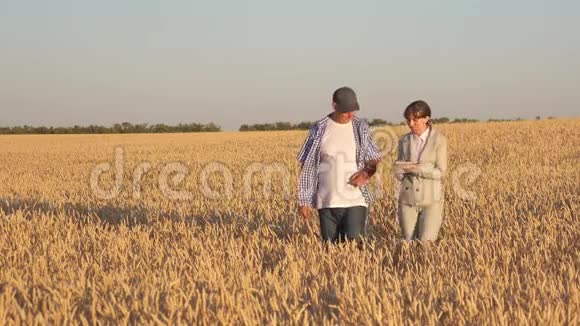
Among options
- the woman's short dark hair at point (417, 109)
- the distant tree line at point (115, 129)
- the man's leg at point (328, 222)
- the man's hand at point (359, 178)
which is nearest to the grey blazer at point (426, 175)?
the woman's short dark hair at point (417, 109)

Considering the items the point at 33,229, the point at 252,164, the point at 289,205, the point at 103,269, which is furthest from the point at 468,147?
the point at 103,269

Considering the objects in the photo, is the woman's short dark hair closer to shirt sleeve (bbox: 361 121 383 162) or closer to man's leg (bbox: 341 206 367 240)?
shirt sleeve (bbox: 361 121 383 162)

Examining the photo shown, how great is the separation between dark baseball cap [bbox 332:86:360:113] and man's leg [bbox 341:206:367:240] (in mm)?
825

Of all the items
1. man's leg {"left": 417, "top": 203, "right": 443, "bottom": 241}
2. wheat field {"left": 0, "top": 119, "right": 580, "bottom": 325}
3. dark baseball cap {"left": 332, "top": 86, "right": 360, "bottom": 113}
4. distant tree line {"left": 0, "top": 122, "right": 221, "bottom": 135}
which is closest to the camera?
wheat field {"left": 0, "top": 119, "right": 580, "bottom": 325}

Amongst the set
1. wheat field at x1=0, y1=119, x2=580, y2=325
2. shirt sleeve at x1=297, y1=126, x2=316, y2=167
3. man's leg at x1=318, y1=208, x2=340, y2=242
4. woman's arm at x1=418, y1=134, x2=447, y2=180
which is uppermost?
shirt sleeve at x1=297, y1=126, x2=316, y2=167

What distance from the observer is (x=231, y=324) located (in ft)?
11.3

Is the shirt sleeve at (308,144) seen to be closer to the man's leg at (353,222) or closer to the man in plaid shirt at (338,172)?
the man in plaid shirt at (338,172)

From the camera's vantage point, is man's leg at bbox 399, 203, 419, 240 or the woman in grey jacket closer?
the woman in grey jacket

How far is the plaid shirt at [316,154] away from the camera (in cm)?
576

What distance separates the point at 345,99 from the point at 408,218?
119 cm

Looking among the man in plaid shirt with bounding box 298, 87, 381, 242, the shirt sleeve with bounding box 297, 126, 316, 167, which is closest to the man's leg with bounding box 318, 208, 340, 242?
→ the man in plaid shirt with bounding box 298, 87, 381, 242

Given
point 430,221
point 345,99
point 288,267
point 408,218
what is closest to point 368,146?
point 345,99

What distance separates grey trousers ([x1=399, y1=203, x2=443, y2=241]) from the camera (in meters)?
5.85

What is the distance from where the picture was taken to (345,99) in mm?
5410
